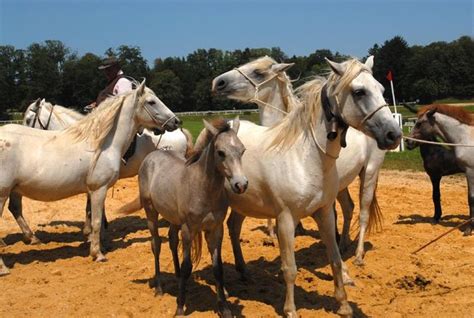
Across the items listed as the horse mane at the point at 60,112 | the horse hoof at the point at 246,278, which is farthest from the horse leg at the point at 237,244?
the horse mane at the point at 60,112

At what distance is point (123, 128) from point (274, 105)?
2328 mm

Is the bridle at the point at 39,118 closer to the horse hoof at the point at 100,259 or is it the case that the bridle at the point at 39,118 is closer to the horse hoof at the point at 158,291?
the horse hoof at the point at 100,259

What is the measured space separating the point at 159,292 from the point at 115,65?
4.67 m

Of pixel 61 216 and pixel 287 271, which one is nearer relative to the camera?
pixel 287 271

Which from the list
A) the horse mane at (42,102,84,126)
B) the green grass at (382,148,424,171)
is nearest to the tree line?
the green grass at (382,148,424,171)

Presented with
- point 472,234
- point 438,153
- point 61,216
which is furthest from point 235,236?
point 61,216

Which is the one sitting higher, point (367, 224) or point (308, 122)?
point (308, 122)

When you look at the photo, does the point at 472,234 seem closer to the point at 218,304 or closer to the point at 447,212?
the point at 447,212

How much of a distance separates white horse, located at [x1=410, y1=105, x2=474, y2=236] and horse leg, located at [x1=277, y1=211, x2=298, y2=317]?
4.08 metres

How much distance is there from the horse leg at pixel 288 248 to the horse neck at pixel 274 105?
215 cm

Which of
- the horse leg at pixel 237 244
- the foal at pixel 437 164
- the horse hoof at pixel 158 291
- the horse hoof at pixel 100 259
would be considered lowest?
the horse hoof at pixel 100 259

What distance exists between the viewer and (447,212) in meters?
8.51

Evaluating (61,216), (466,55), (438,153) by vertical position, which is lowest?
(61,216)

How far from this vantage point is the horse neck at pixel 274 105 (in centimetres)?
599
